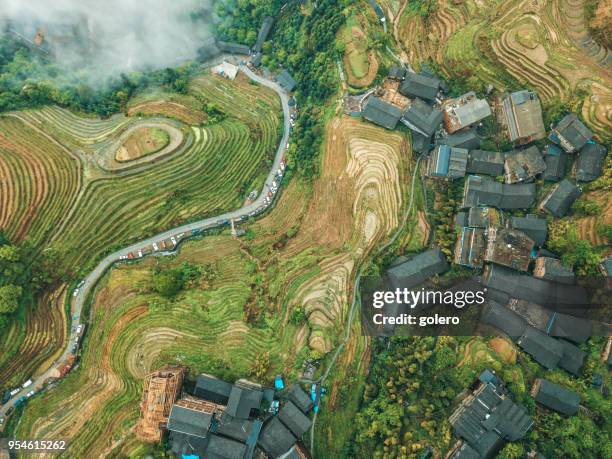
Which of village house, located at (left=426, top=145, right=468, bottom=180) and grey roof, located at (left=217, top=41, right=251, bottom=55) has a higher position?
grey roof, located at (left=217, top=41, right=251, bottom=55)

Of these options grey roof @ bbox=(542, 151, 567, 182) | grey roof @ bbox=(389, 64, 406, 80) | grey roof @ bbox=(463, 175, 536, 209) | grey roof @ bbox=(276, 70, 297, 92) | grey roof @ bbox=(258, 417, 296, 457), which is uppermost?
grey roof @ bbox=(389, 64, 406, 80)

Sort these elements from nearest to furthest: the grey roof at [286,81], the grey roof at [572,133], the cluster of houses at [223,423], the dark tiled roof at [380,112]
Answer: the cluster of houses at [223,423] → the grey roof at [572,133] → the dark tiled roof at [380,112] → the grey roof at [286,81]

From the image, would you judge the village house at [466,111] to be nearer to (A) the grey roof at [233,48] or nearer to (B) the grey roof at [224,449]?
(A) the grey roof at [233,48]

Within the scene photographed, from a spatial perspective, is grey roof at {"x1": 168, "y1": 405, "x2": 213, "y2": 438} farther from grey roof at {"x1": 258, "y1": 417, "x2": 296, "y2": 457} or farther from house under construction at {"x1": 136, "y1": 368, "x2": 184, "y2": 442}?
grey roof at {"x1": 258, "y1": 417, "x2": 296, "y2": 457}

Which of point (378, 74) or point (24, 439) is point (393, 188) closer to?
point (378, 74)

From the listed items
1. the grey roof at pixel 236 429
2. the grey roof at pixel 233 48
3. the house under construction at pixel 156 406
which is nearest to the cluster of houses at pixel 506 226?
the grey roof at pixel 236 429

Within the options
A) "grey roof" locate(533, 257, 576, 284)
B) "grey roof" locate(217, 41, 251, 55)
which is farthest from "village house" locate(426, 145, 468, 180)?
"grey roof" locate(217, 41, 251, 55)

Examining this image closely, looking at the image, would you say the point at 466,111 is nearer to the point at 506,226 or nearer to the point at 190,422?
the point at 506,226
